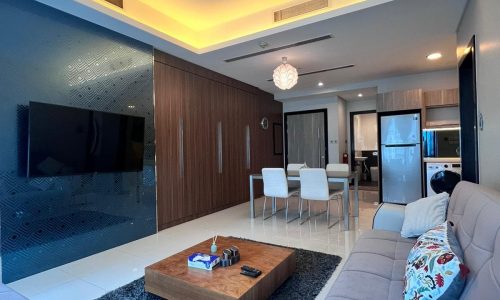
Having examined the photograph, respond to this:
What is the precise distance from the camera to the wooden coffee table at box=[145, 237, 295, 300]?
1.76 metres

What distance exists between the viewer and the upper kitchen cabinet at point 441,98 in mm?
4918

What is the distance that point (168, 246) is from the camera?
3.39 meters

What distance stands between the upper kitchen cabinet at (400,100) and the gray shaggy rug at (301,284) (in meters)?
3.78

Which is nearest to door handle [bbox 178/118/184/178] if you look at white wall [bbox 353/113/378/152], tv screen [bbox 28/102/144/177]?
tv screen [bbox 28/102/144/177]

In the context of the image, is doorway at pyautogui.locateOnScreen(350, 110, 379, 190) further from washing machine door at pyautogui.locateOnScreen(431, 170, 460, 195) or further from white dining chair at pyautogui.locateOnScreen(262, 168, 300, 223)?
washing machine door at pyautogui.locateOnScreen(431, 170, 460, 195)

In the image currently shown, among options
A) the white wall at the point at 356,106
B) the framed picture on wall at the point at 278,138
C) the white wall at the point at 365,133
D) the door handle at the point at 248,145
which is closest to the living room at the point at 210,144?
the door handle at the point at 248,145

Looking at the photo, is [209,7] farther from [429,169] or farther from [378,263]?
[429,169]

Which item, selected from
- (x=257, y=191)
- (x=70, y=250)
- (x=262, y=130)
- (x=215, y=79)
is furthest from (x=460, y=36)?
(x=70, y=250)

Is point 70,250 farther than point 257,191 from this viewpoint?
No

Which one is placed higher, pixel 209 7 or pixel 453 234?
pixel 209 7

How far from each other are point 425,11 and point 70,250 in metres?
4.78

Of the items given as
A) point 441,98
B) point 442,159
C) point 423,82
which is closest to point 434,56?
point 441,98

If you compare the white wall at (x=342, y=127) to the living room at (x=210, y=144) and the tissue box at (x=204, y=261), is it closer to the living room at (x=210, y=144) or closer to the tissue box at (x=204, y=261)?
the living room at (x=210, y=144)

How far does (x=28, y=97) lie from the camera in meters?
2.69
